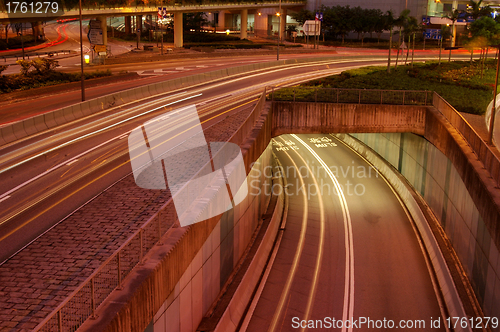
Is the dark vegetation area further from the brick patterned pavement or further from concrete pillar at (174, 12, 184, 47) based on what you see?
concrete pillar at (174, 12, 184, 47)

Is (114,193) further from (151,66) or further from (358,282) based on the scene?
(151,66)

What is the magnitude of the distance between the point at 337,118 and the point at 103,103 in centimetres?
1620

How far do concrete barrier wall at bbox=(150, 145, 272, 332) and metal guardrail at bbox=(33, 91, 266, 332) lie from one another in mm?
1335

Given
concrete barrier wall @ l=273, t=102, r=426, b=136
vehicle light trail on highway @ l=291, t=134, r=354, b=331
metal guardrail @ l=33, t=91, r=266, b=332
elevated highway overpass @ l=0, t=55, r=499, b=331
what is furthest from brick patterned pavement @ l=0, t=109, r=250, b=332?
concrete barrier wall @ l=273, t=102, r=426, b=136

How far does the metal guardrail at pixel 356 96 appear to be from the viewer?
32397mm

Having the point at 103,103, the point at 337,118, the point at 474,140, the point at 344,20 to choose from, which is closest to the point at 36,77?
the point at 103,103

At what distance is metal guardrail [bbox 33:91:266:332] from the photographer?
27.5 ft

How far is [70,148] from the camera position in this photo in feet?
87.5

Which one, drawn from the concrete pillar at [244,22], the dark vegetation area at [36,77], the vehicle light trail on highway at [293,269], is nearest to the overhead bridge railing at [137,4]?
the concrete pillar at [244,22]

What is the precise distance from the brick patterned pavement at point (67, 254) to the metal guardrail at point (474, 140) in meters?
12.0

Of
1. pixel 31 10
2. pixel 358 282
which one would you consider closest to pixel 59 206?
pixel 358 282

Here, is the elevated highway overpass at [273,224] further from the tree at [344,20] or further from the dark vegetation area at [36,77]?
the tree at [344,20]

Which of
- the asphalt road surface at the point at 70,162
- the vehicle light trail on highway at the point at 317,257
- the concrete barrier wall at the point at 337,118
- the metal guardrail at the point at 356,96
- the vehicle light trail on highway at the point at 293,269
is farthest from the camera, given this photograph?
the metal guardrail at the point at 356,96

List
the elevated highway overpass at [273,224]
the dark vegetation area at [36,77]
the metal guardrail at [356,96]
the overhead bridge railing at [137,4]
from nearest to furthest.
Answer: the elevated highway overpass at [273,224] → the metal guardrail at [356,96] → the dark vegetation area at [36,77] → the overhead bridge railing at [137,4]
